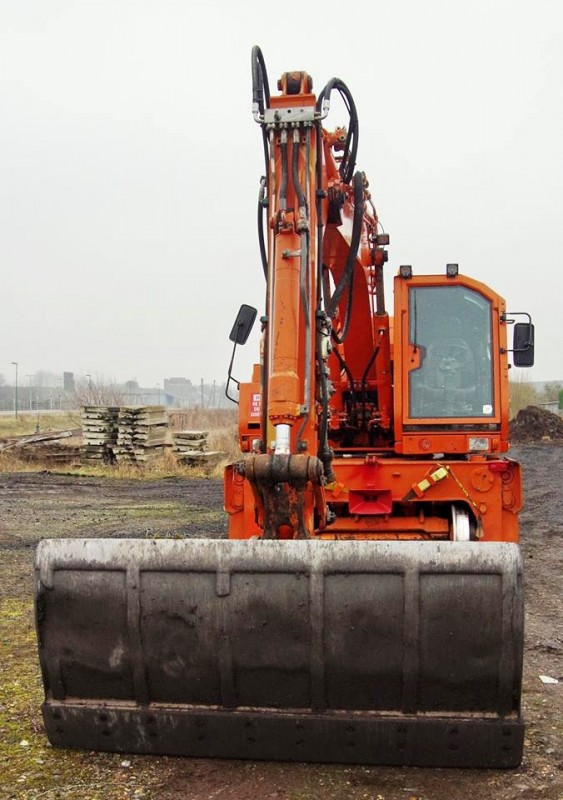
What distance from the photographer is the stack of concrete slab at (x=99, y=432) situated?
845 inches

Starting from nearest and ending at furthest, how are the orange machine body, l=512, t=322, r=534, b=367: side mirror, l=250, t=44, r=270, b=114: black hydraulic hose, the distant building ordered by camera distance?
the orange machine body < l=250, t=44, r=270, b=114: black hydraulic hose < l=512, t=322, r=534, b=367: side mirror < the distant building

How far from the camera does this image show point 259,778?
368 cm

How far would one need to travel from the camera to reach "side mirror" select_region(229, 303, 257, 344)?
236 inches

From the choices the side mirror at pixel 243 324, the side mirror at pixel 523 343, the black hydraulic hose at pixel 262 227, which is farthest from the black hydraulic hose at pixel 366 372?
the black hydraulic hose at pixel 262 227

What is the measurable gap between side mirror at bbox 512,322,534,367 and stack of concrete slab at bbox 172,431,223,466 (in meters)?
15.1

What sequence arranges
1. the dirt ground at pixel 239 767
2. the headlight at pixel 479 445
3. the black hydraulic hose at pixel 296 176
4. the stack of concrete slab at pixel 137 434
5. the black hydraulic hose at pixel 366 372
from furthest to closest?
the stack of concrete slab at pixel 137 434
the black hydraulic hose at pixel 366 372
the headlight at pixel 479 445
the black hydraulic hose at pixel 296 176
the dirt ground at pixel 239 767

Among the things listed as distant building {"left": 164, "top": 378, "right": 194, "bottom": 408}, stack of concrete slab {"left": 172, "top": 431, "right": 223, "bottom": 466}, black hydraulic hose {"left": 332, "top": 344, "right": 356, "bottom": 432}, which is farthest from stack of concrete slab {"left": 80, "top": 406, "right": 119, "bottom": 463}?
distant building {"left": 164, "top": 378, "right": 194, "bottom": 408}

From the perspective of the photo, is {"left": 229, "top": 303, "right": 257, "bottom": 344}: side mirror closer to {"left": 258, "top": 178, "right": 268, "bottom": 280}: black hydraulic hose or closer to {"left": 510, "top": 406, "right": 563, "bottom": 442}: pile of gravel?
{"left": 258, "top": 178, "right": 268, "bottom": 280}: black hydraulic hose

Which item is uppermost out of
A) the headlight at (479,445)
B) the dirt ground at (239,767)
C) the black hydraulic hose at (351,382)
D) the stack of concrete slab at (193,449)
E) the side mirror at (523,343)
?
the side mirror at (523,343)

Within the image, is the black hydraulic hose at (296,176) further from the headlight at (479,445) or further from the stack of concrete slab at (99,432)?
the stack of concrete slab at (99,432)

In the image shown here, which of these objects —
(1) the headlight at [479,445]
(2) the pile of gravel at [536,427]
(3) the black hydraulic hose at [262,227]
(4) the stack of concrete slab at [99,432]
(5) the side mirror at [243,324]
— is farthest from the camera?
(2) the pile of gravel at [536,427]

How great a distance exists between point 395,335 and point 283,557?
3392mm

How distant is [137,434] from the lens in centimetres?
2127

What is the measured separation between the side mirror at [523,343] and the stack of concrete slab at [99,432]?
15.9 metres
